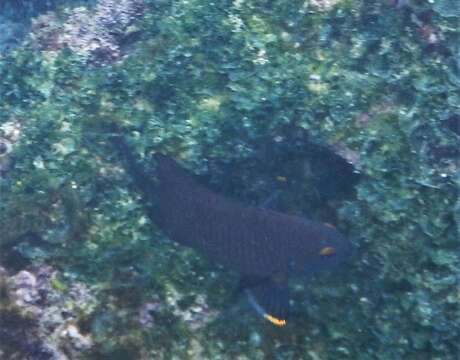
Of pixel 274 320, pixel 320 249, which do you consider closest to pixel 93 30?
pixel 320 249

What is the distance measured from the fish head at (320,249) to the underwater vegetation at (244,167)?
323 mm

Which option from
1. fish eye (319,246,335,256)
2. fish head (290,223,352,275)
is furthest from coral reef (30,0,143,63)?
fish eye (319,246,335,256)

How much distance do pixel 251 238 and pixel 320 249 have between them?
1.85 feet

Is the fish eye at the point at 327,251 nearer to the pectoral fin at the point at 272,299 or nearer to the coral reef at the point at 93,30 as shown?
the pectoral fin at the point at 272,299

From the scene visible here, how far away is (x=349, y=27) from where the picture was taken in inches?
195

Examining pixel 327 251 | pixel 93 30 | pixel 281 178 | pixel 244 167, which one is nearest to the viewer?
pixel 327 251

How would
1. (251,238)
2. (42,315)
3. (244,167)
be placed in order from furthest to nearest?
(244,167) → (251,238) → (42,315)

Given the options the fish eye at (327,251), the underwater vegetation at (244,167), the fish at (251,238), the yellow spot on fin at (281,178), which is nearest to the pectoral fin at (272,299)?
the fish at (251,238)

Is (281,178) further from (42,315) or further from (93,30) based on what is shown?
(93,30)

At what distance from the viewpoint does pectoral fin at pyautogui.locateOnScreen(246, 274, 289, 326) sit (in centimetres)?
376

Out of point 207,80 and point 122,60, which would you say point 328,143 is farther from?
point 122,60

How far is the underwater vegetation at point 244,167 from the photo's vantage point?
3832 mm

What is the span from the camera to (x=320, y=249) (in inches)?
153

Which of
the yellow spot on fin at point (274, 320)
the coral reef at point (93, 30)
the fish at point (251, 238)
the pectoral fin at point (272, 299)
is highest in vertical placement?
the coral reef at point (93, 30)
